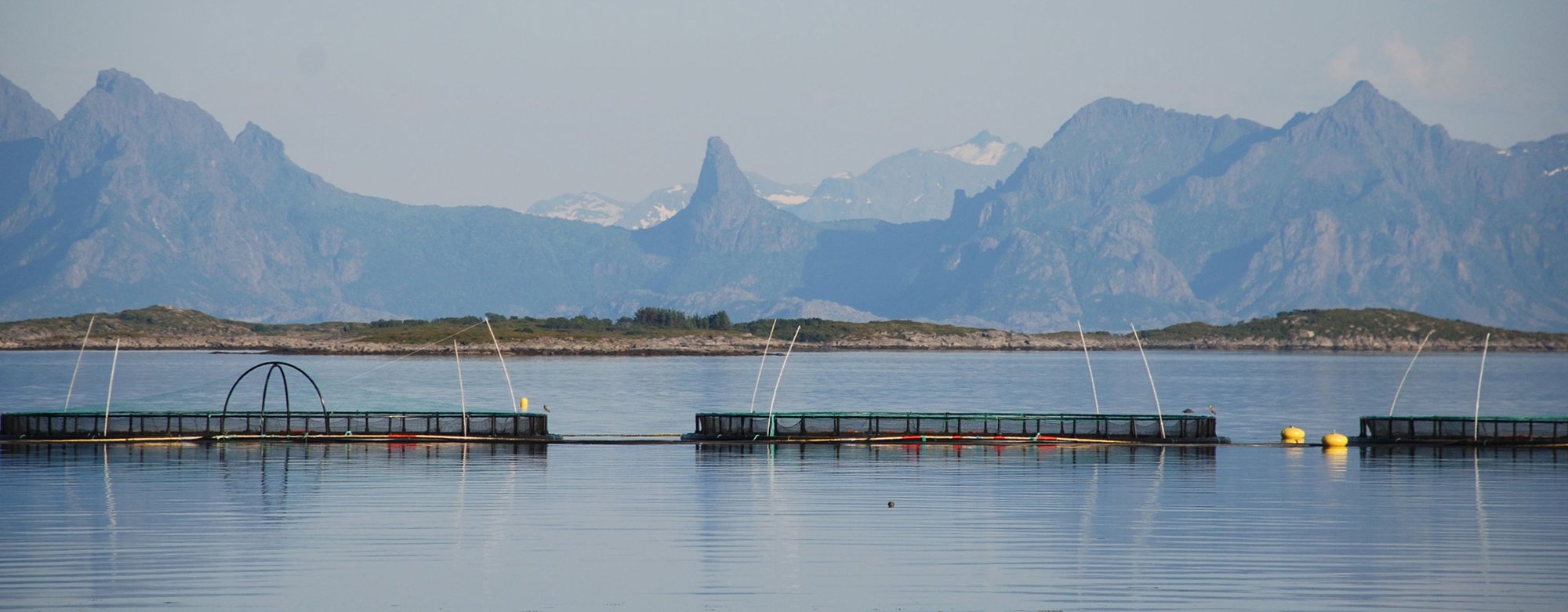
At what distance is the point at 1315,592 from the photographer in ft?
102

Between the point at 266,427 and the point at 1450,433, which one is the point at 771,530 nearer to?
the point at 266,427

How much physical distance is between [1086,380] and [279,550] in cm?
12708

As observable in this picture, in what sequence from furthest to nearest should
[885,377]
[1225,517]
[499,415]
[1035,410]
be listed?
[885,377] → [1035,410] → [499,415] → [1225,517]

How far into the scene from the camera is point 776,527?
4003 centimetres

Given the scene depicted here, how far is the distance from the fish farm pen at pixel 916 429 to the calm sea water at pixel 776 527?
0.74m

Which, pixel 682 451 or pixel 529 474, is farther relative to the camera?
pixel 682 451

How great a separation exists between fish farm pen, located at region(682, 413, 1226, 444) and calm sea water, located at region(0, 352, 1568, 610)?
74 cm

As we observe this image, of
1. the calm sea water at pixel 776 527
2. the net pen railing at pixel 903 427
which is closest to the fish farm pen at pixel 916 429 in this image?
the net pen railing at pixel 903 427

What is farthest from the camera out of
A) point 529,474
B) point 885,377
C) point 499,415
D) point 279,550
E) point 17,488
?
point 885,377

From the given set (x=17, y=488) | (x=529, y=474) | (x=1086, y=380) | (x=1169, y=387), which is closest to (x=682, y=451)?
(x=529, y=474)

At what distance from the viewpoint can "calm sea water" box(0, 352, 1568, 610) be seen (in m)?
30.9

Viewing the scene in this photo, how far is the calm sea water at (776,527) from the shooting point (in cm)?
3088

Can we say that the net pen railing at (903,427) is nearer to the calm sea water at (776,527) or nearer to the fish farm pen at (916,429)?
the fish farm pen at (916,429)

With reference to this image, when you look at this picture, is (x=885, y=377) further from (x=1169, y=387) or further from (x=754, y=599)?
(x=754, y=599)
